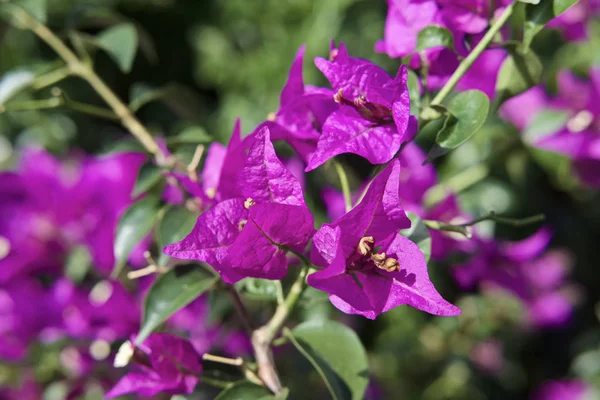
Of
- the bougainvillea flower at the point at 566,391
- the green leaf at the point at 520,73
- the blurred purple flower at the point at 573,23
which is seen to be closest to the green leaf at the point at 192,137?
the green leaf at the point at 520,73

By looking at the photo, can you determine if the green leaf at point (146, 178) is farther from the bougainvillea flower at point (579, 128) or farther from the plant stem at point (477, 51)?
the bougainvillea flower at point (579, 128)

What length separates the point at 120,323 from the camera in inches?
41.7

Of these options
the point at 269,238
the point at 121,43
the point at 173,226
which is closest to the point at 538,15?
the point at 269,238

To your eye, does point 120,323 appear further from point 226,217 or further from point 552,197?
point 552,197

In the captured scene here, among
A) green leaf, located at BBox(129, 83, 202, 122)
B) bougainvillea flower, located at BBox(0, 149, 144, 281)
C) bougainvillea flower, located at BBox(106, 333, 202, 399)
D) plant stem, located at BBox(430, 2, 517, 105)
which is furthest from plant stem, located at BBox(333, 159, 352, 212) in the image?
bougainvillea flower, located at BBox(0, 149, 144, 281)

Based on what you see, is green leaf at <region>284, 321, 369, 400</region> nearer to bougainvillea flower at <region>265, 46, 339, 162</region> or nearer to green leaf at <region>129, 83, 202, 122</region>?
bougainvillea flower at <region>265, 46, 339, 162</region>

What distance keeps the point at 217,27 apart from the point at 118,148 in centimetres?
147

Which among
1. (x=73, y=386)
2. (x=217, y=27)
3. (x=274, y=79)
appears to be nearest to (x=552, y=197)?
(x=274, y=79)

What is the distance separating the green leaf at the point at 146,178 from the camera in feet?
2.54

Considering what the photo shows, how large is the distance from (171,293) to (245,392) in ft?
0.44

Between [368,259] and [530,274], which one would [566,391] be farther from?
[368,259]

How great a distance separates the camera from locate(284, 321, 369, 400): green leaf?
59 centimetres

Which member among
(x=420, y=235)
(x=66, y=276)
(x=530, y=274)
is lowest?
(x=530, y=274)

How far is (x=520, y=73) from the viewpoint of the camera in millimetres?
664
